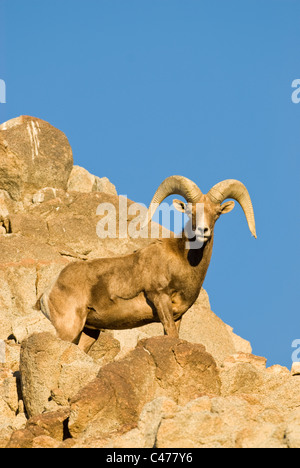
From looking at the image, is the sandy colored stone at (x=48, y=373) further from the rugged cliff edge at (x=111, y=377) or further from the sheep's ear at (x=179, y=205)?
the sheep's ear at (x=179, y=205)

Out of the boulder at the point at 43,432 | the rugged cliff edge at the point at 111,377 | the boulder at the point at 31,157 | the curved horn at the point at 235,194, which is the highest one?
the boulder at the point at 31,157

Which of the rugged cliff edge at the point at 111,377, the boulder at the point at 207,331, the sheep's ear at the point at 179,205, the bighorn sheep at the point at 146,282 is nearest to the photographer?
the rugged cliff edge at the point at 111,377

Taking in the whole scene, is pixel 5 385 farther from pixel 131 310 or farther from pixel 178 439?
pixel 178 439

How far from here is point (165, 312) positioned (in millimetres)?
16812

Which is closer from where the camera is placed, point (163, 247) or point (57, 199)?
point (163, 247)

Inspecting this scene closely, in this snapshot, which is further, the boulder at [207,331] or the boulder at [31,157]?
the boulder at [31,157]

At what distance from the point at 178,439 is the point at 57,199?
16199mm

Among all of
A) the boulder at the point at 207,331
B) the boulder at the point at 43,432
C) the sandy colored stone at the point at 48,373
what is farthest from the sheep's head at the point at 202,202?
the boulder at the point at 207,331

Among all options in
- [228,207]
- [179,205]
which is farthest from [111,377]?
[228,207]

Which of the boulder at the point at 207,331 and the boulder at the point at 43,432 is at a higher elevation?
the boulder at the point at 207,331

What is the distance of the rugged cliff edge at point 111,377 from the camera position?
11180mm

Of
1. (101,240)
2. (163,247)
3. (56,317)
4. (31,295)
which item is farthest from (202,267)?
(101,240)

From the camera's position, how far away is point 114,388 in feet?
43.5

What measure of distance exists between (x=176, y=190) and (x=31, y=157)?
10278mm
